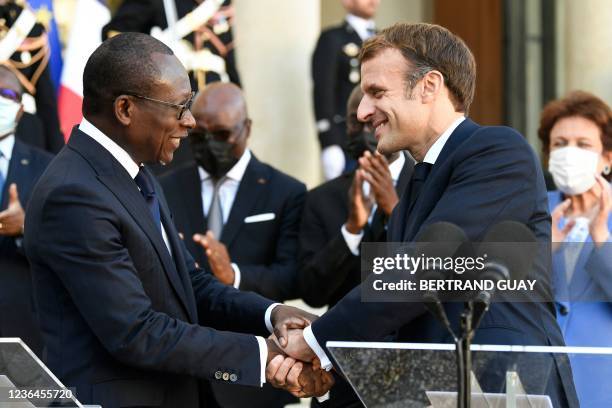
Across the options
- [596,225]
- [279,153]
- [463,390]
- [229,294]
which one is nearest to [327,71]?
[279,153]

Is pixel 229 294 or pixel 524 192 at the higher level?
pixel 524 192

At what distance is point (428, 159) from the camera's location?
157 inches

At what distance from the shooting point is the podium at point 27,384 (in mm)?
3367

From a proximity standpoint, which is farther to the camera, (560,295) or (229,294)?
(560,295)

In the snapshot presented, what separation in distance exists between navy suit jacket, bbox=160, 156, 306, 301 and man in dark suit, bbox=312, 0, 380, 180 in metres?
1.80

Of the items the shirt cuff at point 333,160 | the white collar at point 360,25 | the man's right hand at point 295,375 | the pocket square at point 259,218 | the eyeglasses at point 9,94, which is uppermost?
the white collar at point 360,25

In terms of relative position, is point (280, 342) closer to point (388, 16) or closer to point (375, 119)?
point (375, 119)

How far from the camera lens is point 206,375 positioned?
3961 mm

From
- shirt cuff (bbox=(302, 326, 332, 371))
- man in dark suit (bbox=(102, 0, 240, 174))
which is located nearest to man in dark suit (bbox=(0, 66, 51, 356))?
man in dark suit (bbox=(102, 0, 240, 174))

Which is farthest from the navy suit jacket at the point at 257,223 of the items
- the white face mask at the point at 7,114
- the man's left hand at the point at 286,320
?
the man's left hand at the point at 286,320

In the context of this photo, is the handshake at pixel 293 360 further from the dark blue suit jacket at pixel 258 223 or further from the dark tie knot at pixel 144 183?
the dark blue suit jacket at pixel 258 223

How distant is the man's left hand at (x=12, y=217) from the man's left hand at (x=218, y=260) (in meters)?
0.81

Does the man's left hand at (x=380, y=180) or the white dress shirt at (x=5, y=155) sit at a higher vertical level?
the man's left hand at (x=380, y=180)

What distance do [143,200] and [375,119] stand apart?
80 centimetres
